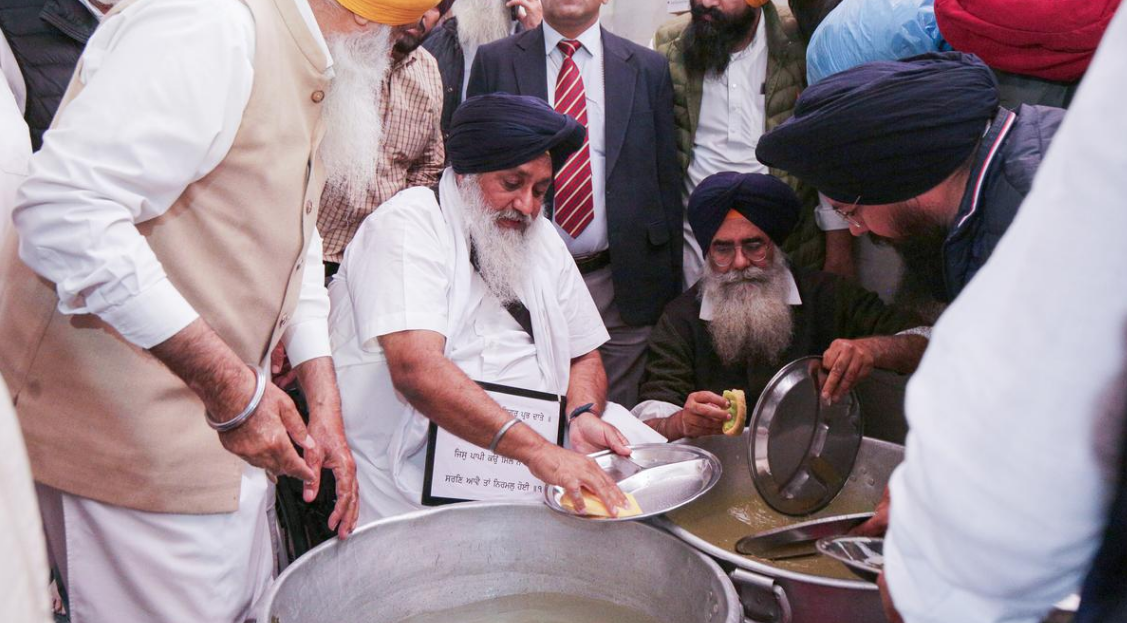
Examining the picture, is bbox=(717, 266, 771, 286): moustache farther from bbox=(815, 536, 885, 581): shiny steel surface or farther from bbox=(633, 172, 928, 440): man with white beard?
bbox=(815, 536, 885, 581): shiny steel surface

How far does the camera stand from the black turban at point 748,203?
299cm

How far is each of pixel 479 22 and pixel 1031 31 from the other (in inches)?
104

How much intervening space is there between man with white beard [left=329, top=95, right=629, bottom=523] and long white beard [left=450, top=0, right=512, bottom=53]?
5.08 ft

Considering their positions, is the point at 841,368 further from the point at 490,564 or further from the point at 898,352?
the point at 490,564

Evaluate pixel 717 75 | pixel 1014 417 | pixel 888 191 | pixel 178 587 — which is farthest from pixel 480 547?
pixel 717 75

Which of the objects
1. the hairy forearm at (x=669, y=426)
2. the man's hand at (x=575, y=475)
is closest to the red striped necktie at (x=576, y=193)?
the hairy forearm at (x=669, y=426)

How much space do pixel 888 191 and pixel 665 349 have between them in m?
1.35

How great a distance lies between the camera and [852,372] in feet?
6.84

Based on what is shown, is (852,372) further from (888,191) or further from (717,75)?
(717,75)

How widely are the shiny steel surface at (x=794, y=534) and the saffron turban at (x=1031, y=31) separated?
1.03 m

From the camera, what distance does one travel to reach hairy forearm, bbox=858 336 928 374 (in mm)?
2412

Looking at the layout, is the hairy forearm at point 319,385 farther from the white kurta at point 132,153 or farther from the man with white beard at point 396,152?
the man with white beard at point 396,152

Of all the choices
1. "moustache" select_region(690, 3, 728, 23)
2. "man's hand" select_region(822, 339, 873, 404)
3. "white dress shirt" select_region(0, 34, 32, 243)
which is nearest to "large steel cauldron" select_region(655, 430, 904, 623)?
"man's hand" select_region(822, 339, 873, 404)

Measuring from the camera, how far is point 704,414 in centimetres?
235
